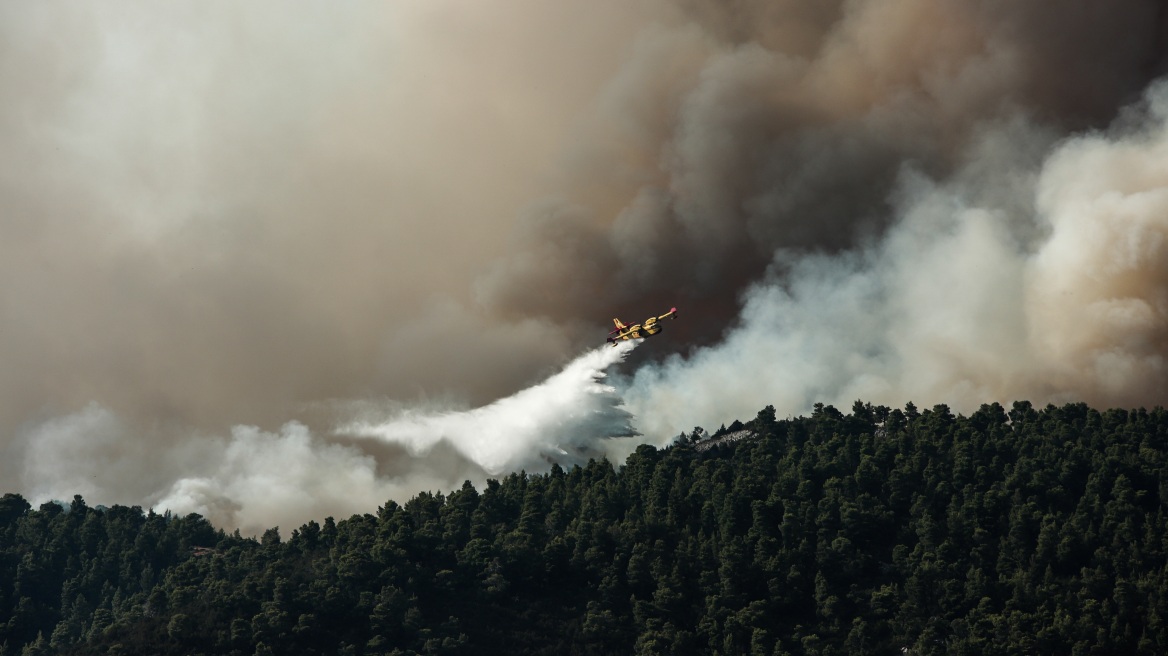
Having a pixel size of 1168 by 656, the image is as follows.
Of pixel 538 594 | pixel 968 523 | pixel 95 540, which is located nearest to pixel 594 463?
pixel 538 594

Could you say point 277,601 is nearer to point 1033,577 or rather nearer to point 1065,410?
point 1033,577

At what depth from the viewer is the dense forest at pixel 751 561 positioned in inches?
4166

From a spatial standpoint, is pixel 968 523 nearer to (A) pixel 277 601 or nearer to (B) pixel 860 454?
(B) pixel 860 454

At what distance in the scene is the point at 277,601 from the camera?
10838 cm

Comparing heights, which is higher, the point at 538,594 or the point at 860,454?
the point at 860,454

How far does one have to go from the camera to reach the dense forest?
105812 mm

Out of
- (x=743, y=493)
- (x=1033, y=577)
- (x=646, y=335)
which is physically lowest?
(x=1033, y=577)

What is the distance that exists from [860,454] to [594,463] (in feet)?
63.3

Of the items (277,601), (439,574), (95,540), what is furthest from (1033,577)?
(95,540)

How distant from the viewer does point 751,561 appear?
112625 mm

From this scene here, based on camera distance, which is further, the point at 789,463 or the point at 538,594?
the point at 789,463

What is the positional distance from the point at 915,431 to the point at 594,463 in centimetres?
2338

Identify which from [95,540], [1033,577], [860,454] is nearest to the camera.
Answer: [1033,577]

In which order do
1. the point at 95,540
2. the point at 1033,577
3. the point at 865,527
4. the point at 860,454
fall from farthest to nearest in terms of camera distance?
the point at 95,540 < the point at 860,454 < the point at 865,527 < the point at 1033,577
